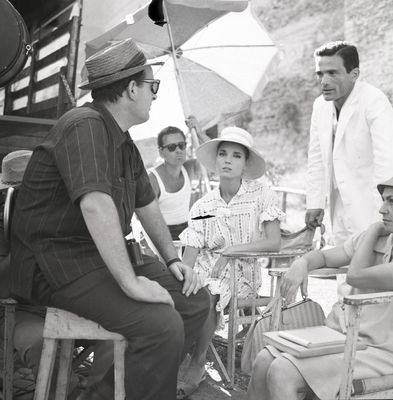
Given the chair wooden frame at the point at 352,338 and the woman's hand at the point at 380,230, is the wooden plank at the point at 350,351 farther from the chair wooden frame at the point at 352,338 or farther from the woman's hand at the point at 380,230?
the woman's hand at the point at 380,230

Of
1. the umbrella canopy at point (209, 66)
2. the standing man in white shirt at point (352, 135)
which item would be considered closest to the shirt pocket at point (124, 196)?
the standing man in white shirt at point (352, 135)

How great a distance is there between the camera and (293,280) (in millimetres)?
2543

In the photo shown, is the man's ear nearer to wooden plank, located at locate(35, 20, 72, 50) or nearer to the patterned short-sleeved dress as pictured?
the patterned short-sleeved dress

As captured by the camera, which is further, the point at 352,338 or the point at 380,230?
the point at 380,230

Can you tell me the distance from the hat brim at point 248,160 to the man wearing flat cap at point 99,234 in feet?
4.15

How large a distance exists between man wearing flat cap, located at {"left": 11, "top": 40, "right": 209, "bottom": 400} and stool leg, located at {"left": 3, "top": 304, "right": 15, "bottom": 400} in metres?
0.12

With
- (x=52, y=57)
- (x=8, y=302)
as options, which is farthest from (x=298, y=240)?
(x=52, y=57)

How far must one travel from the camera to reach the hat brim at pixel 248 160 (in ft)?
12.1

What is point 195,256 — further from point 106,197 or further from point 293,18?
point 293,18

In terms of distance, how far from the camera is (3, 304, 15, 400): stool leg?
255 cm

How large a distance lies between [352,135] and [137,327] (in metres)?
2.17

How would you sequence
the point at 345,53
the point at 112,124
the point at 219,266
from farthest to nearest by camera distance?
the point at 345,53, the point at 219,266, the point at 112,124

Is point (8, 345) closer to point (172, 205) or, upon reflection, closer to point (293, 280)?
point (293, 280)

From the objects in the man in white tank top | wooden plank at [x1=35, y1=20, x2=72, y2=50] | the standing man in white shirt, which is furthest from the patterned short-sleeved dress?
wooden plank at [x1=35, y1=20, x2=72, y2=50]
